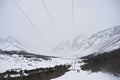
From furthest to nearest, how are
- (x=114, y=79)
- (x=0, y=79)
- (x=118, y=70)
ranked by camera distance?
(x=0, y=79) → (x=118, y=70) → (x=114, y=79)

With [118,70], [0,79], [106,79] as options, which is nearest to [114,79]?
[106,79]

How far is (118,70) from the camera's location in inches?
847

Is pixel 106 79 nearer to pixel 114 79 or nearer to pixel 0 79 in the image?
pixel 114 79

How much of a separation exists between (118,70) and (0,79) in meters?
37.2

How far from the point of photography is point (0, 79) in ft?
148

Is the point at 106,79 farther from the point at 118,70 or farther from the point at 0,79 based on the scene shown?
the point at 0,79

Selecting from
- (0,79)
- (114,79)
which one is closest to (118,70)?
(114,79)

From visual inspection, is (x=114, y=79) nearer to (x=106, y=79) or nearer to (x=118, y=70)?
(x=106, y=79)

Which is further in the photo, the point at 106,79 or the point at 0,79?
the point at 0,79

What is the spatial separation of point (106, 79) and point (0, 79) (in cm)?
3805

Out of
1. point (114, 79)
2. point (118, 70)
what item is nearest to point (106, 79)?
point (114, 79)

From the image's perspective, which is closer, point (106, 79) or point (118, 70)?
point (106, 79)

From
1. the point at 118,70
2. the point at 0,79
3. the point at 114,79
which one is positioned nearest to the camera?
the point at 114,79

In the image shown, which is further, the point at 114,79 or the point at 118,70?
the point at 118,70
